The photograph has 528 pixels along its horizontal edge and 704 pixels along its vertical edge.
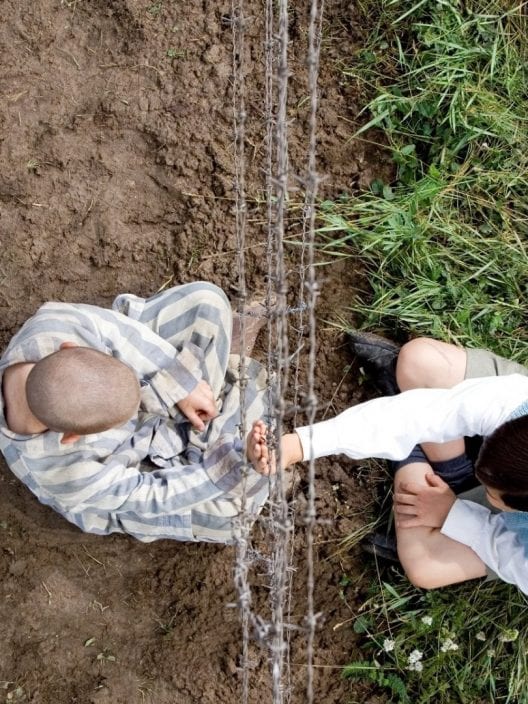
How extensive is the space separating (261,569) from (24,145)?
1598mm

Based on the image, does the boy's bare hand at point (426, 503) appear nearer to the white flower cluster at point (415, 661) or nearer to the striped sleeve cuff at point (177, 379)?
the white flower cluster at point (415, 661)

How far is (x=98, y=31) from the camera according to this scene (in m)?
2.41

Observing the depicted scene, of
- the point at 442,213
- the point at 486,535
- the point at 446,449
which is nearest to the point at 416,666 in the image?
the point at 486,535

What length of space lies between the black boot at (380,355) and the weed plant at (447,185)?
0.09 metres

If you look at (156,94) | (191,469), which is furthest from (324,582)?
(156,94)

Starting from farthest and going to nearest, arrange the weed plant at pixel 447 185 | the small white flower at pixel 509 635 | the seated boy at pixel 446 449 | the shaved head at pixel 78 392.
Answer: the weed plant at pixel 447 185, the small white flower at pixel 509 635, the seated boy at pixel 446 449, the shaved head at pixel 78 392

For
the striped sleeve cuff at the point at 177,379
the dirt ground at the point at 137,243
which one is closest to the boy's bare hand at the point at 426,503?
the dirt ground at the point at 137,243

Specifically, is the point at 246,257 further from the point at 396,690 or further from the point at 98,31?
the point at 396,690

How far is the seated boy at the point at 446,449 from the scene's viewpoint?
181 centimetres

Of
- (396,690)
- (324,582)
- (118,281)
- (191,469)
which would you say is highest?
(118,281)

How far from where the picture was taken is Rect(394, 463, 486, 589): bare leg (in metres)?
2.11

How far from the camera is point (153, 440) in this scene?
214 cm

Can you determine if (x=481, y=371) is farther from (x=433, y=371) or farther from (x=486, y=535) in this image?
(x=486, y=535)

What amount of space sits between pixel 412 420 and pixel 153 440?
2.48 feet
